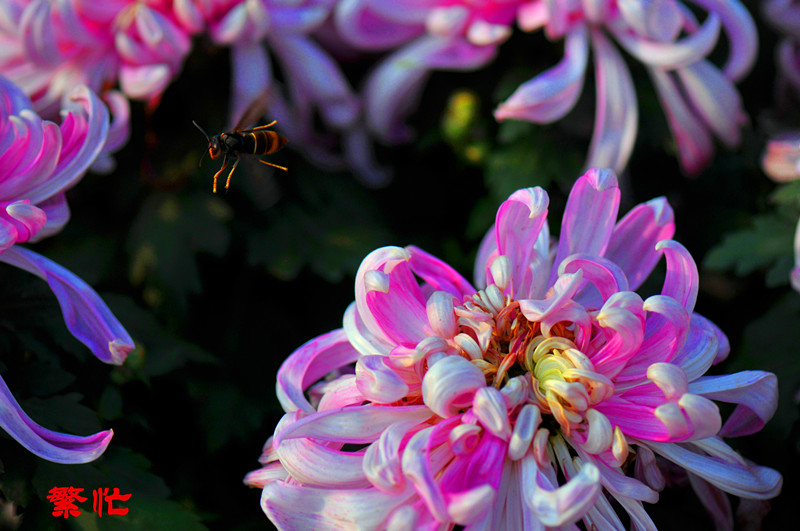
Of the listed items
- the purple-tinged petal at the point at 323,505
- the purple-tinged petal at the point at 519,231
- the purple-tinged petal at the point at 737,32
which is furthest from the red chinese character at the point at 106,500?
the purple-tinged petal at the point at 737,32

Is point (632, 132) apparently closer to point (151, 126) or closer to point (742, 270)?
point (742, 270)

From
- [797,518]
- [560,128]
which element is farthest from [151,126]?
[797,518]

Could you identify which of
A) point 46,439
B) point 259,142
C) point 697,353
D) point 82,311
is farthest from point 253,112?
point 697,353

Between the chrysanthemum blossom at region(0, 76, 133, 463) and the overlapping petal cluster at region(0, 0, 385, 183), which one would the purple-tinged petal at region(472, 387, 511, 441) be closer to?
the chrysanthemum blossom at region(0, 76, 133, 463)

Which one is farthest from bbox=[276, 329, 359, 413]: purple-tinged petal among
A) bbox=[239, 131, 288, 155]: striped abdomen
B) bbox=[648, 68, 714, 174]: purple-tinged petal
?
bbox=[648, 68, 714, 174]: purple-tinged petal

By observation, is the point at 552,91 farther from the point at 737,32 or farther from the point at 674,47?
the point at 737,32

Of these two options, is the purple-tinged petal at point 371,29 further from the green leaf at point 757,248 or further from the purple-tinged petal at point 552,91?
the green leaf at point 757,248
